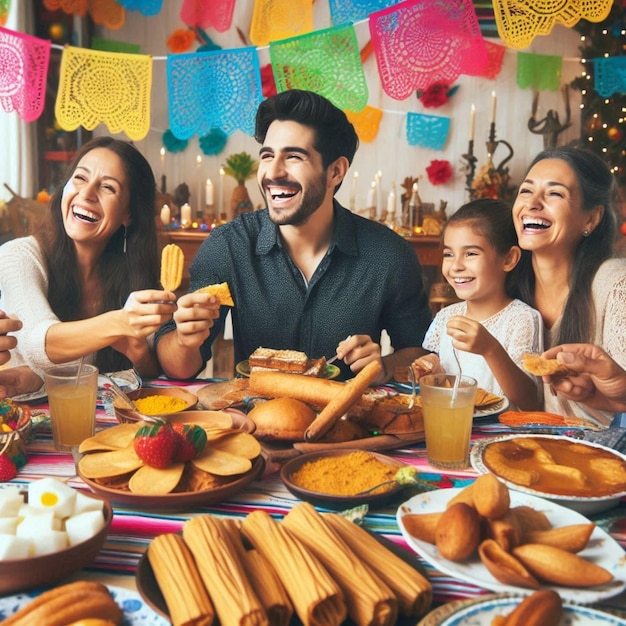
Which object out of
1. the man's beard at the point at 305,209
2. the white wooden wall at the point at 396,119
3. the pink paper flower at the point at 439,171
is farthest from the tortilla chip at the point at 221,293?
the pink paper flower at the point at 439,171

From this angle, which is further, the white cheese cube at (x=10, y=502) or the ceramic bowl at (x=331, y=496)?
the ceramic bowl at (x=331, y=496)

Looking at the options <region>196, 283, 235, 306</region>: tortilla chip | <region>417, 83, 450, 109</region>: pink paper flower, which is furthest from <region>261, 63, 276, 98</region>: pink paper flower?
<region>196, 283, 235, 306</region>: tortilla chip

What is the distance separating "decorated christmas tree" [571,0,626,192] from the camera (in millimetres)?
4719

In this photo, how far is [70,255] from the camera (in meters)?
2.28

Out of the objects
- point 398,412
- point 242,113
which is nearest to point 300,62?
point 242,113

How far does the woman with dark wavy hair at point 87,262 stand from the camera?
188 centimetres

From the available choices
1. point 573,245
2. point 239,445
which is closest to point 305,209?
point 573,245

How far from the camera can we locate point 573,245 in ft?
7.24

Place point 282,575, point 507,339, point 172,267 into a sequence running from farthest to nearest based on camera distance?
point 507,339 → point 172,267 → point 282,575

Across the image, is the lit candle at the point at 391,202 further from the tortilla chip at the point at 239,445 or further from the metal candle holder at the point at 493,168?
the tortilla chip at the point at 239,445

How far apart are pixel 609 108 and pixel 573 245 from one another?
10.3 ft

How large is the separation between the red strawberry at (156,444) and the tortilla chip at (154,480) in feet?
0.04

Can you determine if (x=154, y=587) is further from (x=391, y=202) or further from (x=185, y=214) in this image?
(x=391, y=202)

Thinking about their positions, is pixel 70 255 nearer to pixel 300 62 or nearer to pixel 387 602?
pixel 300 62
